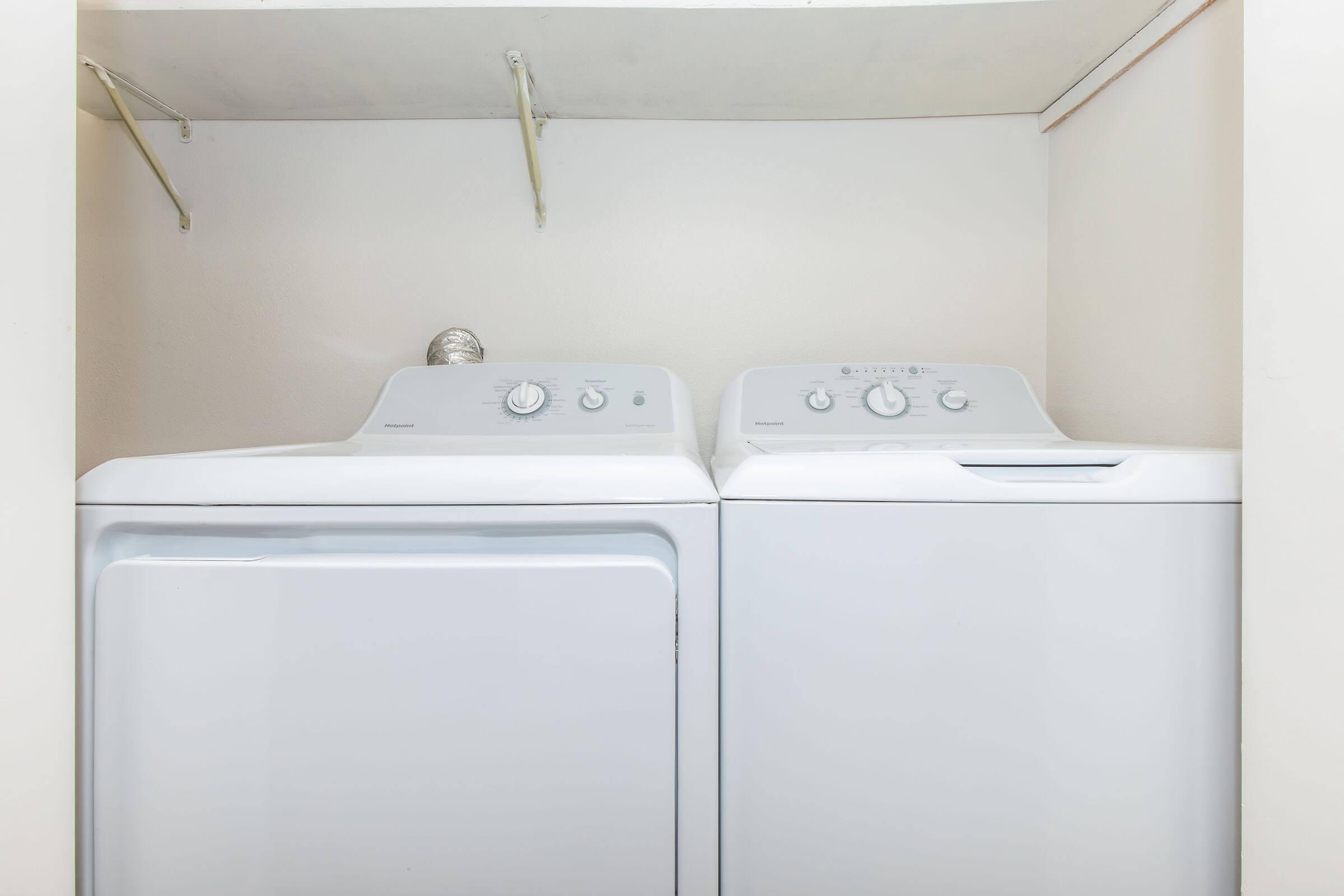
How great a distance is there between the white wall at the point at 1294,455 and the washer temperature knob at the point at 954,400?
443mm

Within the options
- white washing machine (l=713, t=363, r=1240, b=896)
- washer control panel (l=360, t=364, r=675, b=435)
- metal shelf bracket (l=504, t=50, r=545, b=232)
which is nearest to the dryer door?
white washing machine (l=713, t=363, r=1240, b=896)

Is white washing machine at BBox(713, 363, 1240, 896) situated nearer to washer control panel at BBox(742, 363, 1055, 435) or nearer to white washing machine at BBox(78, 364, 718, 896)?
white washing machine at BBox(78, 364, 718, 896)

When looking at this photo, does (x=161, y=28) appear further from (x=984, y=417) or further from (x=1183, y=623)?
(x=1183, y=623)

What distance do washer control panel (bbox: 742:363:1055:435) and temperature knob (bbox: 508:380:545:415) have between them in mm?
333

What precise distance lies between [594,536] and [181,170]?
132 cm

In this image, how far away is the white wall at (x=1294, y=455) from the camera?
56 cm

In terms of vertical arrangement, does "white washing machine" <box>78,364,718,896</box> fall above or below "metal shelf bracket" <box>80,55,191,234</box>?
below

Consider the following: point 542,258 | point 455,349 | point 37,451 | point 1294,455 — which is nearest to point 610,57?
point 542,258

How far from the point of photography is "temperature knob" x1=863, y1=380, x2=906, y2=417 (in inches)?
40.9

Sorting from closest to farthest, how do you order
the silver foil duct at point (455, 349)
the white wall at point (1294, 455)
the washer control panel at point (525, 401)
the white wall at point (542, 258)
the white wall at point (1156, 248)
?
the white wall at point (1294, 455), the white wall at point (1156, 248), the washer control panel at point (525, 401), the silver foil duct at point (455, 349), the white wall at point (542, 258)

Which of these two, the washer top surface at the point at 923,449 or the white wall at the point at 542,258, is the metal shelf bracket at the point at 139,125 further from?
the washer top surface at the point at 923,449

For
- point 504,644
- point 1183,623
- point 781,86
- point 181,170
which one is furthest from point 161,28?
point 1183,623

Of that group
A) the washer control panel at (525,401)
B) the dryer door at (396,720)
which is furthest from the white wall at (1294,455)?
the washer control panel at (525,401)

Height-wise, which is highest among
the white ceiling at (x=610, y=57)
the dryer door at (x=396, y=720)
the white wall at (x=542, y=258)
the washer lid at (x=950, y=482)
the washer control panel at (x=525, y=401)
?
the white ceiling at (x=610, y=57)
